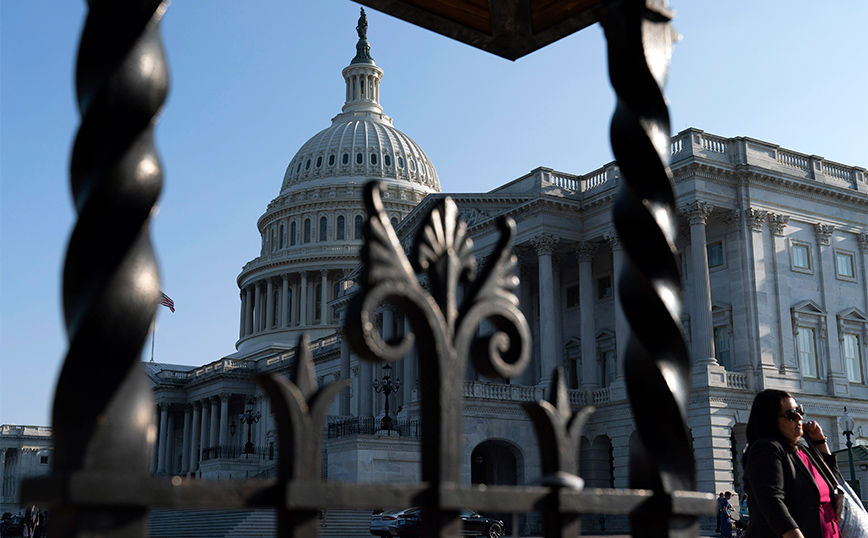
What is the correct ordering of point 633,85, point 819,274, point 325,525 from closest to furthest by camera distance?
point 633,85 → point 325,525 → point 819,274

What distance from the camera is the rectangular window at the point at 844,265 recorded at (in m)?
48.2

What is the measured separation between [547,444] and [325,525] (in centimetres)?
3442

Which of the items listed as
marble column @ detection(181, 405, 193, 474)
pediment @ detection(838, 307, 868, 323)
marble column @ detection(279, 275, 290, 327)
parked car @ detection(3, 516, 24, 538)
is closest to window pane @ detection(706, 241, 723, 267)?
pediment @ detection(838, 307, 868, 323)

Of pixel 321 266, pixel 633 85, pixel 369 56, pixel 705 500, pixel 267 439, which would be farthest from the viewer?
pixel 369 56

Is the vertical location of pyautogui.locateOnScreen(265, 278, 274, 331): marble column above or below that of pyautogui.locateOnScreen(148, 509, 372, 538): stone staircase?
above

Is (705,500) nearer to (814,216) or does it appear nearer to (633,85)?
(633,85)

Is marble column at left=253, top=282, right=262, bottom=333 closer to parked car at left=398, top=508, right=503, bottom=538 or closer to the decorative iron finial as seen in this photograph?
the decorative iron finial

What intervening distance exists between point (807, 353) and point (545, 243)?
1327 centimetres

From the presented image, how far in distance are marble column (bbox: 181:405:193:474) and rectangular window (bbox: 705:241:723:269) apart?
65.2 meters

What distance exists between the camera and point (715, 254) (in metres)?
47.1

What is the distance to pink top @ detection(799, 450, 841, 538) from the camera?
564cm

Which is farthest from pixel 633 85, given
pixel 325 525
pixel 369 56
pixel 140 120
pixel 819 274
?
pixel 369 56

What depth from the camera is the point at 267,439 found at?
84938mm

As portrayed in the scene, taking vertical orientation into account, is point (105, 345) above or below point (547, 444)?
above
